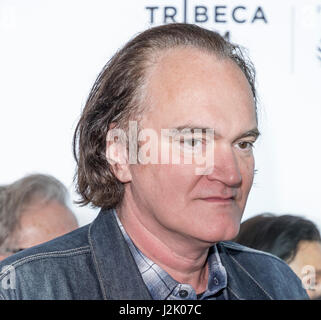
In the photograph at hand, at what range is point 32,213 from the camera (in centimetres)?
203

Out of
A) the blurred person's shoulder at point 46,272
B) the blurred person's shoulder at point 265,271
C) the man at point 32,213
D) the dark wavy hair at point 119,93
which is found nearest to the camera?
the blurred person's shoulder at point 46,272

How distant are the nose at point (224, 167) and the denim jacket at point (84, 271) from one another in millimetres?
239

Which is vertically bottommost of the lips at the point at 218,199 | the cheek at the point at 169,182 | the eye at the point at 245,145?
the lips at the point at 218,199

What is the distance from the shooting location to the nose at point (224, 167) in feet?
3.44

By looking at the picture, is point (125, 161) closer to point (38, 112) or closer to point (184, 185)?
point (184, 185)

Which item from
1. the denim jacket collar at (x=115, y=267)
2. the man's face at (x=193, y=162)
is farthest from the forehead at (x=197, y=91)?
the denim jacket collar at (x=115, y=267)

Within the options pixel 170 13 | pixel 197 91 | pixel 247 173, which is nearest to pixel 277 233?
pixel 170 13

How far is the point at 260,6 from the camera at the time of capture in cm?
204

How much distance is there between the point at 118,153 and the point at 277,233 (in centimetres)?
103

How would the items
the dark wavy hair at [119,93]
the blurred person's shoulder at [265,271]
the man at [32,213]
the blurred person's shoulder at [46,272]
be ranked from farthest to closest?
the man at [32,213]
the blurred person's shoulder at [265,271]
the dark wavy hair at [119,93]
the blurred person's shoulder at [46,272]

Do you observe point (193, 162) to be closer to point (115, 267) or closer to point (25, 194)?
point (115, 267)

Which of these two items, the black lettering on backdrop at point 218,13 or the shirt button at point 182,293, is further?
the black lettering on backdrop at point 218,13

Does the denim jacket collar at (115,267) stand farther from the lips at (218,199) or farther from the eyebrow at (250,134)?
the eyebrow at (250,134)
